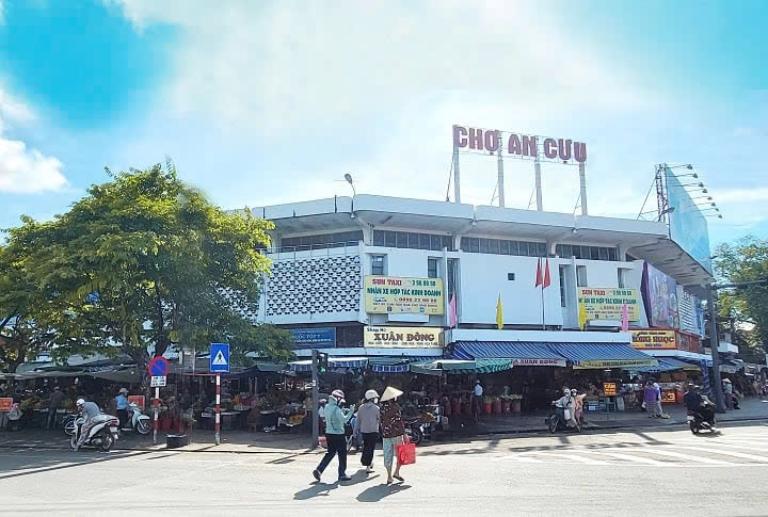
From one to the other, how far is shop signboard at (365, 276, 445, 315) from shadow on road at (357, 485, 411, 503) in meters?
15.3

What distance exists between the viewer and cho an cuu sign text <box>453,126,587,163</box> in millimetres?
30438

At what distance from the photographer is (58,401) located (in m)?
24.4

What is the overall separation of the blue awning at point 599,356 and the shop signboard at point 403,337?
5075 millimetres

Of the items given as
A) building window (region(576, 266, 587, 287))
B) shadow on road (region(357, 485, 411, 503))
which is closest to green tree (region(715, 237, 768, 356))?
building window (region(576, 266, 587, 287))

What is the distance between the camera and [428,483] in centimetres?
1107

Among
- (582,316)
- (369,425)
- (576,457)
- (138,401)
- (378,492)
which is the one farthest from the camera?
(582,316)

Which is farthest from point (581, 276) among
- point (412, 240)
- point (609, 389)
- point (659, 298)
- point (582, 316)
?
point (412, 240)

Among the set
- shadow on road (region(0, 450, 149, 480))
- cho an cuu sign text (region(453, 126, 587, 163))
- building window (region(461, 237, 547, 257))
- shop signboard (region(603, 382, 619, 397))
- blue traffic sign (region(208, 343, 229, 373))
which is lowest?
shadow on road (region(0, 450, 149, 480))

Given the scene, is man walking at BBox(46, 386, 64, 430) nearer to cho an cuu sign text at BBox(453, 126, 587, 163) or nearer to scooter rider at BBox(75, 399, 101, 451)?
scooter rider at BBox(75, 399, 101, 451)

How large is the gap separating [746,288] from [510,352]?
3274 centimetres

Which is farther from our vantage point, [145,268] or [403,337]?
[403,337]

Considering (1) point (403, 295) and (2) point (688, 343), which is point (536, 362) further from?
(2) point (688, 343)

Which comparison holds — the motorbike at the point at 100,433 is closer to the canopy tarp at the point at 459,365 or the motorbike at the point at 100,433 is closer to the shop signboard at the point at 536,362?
the canopy tarp at the point at 459,365

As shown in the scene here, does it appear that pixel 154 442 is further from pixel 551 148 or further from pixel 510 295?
pixel 551 148
